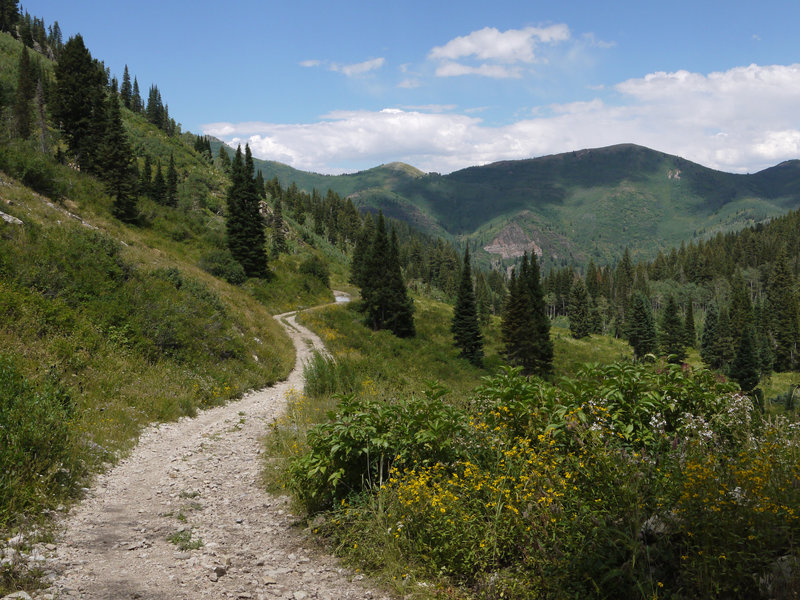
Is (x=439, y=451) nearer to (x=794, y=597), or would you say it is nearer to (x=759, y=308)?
(x=794, y=597)

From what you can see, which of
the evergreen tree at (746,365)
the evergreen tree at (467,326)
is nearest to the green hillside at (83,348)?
the evergreen tree at (467,326)

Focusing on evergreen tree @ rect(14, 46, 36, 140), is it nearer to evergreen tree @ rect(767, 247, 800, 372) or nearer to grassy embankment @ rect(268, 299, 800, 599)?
grassy embankment @ rect(268, 299, 800, 599)

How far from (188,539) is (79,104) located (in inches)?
1783

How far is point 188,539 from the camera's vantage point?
207 inches

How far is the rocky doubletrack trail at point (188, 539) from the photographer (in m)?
4.32

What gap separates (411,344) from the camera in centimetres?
4672

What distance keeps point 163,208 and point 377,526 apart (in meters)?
44.6

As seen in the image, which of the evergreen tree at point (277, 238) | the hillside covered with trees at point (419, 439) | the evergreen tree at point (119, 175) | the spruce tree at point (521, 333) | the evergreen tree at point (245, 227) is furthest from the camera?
the evergreen tree at point (277, 238)

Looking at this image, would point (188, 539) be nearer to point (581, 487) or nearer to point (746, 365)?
point (581, 487)

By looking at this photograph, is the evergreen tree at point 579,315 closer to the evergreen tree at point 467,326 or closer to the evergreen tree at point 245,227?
the evergreen tree at point 467,326

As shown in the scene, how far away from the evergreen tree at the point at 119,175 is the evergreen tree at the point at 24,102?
12.9 metres

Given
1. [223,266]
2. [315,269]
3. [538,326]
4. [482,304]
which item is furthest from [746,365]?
[223,266]

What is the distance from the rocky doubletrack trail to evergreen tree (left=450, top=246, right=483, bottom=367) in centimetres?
4221

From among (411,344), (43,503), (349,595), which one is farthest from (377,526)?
(411,344)
